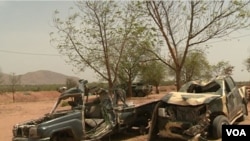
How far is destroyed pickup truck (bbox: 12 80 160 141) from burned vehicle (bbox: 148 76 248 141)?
1.28 m

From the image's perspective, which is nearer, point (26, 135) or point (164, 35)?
point (26, 135)

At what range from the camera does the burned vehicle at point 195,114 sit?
1090 centimetres

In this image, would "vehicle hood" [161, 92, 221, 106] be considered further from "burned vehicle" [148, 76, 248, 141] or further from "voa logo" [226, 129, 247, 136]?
"voa logo" [226, 129, 247, 136]

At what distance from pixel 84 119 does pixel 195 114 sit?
3.25m

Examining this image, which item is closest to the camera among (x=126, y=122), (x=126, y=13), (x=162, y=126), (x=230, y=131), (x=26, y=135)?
(x=230, y=131)

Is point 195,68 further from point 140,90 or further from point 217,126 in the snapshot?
point 217,126

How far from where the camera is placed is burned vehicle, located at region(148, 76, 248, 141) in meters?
10.9

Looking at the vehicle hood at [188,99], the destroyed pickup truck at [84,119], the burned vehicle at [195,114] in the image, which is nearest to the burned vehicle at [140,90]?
the destroyed pickup truck at [84,119]

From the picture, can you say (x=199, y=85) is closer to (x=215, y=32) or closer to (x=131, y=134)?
(x=131, y=134)

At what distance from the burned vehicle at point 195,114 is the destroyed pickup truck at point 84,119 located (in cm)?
128

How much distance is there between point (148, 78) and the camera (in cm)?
5188

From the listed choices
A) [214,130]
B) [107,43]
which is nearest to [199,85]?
[214,130]

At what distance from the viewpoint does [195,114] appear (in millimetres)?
11117

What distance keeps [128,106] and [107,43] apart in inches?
540
